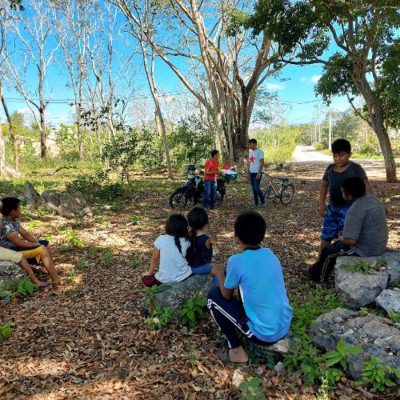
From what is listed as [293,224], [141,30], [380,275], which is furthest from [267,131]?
[380,275]

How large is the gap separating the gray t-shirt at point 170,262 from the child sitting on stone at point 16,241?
5.75 feet

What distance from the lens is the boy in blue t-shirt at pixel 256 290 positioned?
2266mm

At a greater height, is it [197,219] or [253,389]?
[197,219]

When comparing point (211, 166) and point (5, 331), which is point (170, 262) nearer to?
point (5, 331)

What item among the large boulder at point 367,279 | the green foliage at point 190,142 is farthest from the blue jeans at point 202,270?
the green foliage at point 190,142

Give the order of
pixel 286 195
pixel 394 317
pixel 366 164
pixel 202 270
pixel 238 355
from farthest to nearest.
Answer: pixel 366 164 → pixel 286 195 → pixel 202 270 → pixel 394 317 → pixel 238 355

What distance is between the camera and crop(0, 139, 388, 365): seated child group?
2.29 m

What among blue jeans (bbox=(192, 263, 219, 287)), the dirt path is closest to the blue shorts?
blue jeans (bbox=(192, 263, 219, 287))

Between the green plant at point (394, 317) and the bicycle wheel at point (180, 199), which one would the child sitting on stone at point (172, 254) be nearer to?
the green plant at point (394, 317)

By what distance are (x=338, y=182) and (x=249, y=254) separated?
2.35 metres

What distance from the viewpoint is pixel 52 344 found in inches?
112

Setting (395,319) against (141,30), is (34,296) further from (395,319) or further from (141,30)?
(141,30)

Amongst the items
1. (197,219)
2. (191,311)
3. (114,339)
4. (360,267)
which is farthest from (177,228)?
(360,267)

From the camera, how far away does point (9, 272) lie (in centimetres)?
379
